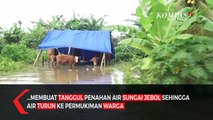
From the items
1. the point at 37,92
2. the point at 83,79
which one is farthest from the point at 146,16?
the point at 37,92

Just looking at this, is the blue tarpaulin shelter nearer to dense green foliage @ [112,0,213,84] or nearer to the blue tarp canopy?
the blue tarp canopy

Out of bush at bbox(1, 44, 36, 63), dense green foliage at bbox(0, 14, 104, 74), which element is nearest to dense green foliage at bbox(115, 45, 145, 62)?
dense green foliage at bbox(0, 14, 104, 74)

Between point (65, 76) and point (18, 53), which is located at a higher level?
point (18, 53)

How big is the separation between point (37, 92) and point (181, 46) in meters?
1.01

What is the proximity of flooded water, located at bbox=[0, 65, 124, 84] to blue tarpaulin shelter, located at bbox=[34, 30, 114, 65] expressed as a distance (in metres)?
0.11

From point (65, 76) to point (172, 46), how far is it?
0.75m

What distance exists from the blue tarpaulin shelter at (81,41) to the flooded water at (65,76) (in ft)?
0.36

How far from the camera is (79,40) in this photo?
11.8 ft

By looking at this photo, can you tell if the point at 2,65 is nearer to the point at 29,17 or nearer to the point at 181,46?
the point at 29,17

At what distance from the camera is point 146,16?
3662 mm

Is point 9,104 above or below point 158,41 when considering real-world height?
below

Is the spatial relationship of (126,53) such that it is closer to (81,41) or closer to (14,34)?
(81,41)

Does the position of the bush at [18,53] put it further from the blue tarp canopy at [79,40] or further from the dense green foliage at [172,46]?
the dense green foliage at [172,46]

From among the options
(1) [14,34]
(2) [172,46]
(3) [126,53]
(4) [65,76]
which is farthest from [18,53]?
(2) [172,46]
